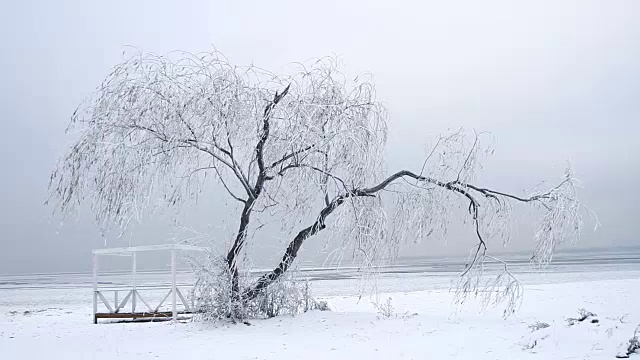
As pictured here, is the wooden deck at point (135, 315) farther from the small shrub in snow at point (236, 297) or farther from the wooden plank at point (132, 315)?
the small shrub in snow at point (236, 297)

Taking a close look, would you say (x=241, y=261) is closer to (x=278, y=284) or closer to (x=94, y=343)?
(x=278, y=284)

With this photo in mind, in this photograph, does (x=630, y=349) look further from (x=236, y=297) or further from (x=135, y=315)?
(x=135, y=315)

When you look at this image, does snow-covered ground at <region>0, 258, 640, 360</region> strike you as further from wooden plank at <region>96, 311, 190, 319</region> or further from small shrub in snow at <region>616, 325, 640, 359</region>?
wooden plank at <region>96, 311, 190, 319</region>

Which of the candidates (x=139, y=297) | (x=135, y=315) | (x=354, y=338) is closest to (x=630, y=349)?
(x=354, y=338)

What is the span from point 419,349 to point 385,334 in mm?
1318

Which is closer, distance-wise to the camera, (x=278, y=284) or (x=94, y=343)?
(x=94, y=343)

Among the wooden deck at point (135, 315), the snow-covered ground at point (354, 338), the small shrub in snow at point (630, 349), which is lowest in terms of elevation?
the wooden deck at point (135, 315)

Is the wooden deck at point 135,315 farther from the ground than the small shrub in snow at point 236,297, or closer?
closer

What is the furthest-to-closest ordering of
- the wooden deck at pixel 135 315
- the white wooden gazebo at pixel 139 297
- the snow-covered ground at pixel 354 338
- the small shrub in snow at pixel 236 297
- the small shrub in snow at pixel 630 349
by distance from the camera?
the wooden deck at pixel 135 315
the white wooden gazebo at pixel 139 297
the small shrub in snow at pixel 236 297
the snow-covered ground at pixel 354 338
the small shrub in snow at pixel 630 349

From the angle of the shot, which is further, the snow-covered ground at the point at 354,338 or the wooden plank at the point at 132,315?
the wooden plank at the point at 132,315

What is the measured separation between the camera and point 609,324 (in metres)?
8.74

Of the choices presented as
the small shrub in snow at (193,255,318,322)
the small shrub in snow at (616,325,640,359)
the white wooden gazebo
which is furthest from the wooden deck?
the small shrub in snow at (616,325,640,359)

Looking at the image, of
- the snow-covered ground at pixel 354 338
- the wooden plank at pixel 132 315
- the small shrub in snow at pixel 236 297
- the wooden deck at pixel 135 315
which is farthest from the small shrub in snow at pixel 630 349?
the wooden plank at pixel 132 315

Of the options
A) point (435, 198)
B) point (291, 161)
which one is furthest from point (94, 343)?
point (435, 198)
